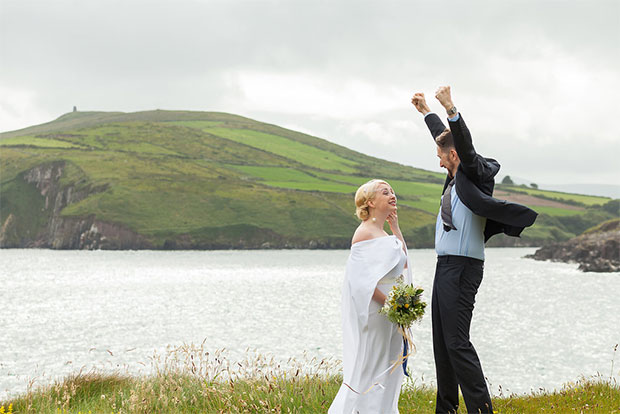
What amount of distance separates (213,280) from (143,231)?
57897mm

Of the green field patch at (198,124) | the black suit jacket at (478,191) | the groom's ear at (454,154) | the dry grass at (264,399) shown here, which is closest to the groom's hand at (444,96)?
the black suit jacket at (478,191)

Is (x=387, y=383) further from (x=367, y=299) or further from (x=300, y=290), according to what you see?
(x=300, y=290)

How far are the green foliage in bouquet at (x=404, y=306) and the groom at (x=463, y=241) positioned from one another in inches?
20.8

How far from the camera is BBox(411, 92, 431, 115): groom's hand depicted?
762 cm

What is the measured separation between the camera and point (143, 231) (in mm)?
117375

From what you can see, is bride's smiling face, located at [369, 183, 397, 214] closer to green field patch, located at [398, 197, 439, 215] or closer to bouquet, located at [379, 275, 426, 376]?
bouquet, located at [379, 275, 426, 376]

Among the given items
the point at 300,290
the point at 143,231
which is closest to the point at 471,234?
the point at 300,290

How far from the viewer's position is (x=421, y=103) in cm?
764

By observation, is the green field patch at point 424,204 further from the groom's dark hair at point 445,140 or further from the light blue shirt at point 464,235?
the light blue shirt at point 464,235

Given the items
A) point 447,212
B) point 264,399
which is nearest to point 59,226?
point 264,399

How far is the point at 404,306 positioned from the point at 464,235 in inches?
43.6

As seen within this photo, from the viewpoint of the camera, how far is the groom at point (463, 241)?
6.50m

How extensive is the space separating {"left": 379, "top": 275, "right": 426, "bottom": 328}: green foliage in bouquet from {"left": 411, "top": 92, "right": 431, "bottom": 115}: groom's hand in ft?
7.81

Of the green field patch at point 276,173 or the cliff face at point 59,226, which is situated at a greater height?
the green field patch at point 276,173
